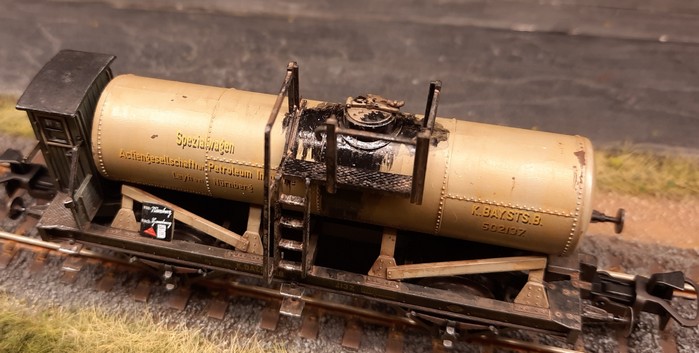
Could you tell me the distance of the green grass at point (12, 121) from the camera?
9539mm

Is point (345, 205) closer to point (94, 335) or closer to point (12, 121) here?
point (94, 335)

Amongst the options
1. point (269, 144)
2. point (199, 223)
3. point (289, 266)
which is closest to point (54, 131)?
point (199, 223)

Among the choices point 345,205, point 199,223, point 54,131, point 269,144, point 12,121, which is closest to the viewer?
point 269,144

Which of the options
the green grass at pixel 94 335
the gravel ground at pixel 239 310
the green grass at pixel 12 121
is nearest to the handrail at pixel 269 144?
the gravel ground at pixel 239 310

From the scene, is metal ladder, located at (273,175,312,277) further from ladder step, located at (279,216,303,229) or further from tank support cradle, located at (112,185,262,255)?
tank support cradle, located at (112,185,262,255)

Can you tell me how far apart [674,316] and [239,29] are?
9.16 m

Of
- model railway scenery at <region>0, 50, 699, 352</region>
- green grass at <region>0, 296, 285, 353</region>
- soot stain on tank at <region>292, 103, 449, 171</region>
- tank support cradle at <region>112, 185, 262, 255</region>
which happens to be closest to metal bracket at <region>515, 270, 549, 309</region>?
model railway scenery at <region>0, 50, 699, 352</region>

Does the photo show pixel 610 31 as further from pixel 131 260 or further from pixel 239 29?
pixel 131 260

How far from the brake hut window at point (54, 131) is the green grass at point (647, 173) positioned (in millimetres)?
7561

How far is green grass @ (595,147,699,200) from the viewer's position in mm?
9102

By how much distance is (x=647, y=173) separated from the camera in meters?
9.35

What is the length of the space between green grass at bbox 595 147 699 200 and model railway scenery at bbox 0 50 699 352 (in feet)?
6.80

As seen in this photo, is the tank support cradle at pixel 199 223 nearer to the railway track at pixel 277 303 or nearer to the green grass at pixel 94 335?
the railway track at pixel 277 303

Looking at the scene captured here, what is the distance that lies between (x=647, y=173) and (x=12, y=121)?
1038cm
